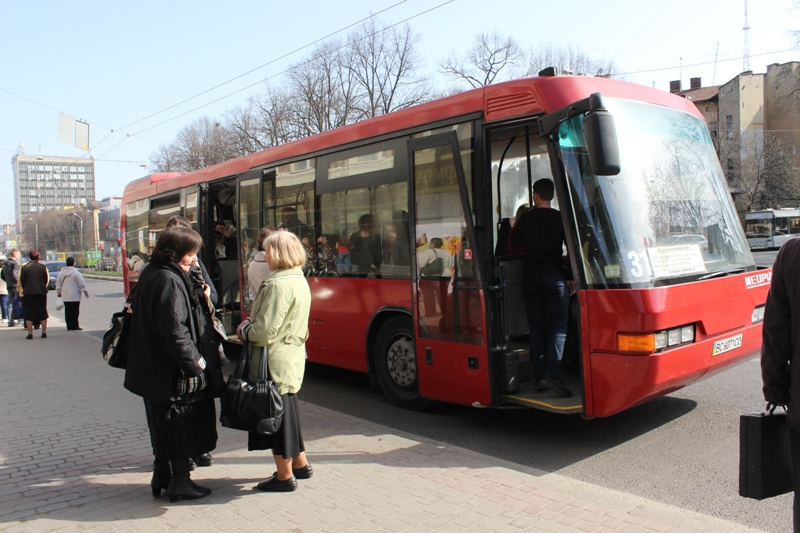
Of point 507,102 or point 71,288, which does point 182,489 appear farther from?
point 71,288

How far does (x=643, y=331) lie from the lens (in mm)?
4855

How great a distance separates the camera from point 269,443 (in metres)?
4.40

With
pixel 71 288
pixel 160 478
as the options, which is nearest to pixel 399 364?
pixel 160 478

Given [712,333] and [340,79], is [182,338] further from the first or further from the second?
[340,79]

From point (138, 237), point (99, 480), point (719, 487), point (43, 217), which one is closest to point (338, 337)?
point (99, 480)

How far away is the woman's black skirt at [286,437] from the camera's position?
14.4ft

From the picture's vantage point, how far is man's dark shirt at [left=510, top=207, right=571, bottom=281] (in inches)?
228

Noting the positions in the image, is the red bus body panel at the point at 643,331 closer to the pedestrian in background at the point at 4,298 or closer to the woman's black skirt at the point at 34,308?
the woman's black skirt at the point at 34,308

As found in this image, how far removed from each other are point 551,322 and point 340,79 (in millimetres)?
44521

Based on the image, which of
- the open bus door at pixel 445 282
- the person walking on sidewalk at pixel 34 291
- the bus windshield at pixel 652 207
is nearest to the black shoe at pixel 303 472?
the open bus door at pixel 445 282

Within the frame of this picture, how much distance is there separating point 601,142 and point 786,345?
231 centimetres

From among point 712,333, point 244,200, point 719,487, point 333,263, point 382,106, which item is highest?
point 382,106

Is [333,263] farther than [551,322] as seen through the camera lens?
Yes

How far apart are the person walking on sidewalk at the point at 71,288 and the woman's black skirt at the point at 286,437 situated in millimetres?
11932
